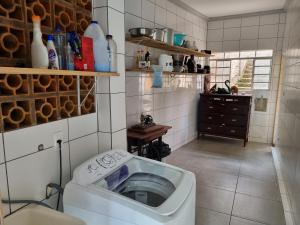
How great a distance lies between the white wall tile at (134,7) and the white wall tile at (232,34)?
89.5 inches

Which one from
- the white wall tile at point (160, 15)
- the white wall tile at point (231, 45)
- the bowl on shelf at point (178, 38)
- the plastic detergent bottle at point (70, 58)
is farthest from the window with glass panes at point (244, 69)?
the plastic detergent bottle at point (70, 58)

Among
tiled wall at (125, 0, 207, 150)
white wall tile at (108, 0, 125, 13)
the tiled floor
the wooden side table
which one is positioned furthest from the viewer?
tiled wall at (125, 0, 207, 150)

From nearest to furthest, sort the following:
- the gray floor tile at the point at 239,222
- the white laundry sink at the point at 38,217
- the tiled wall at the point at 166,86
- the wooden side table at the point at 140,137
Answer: the white laundry sink at the point at 38,217 < the gray floor tile at the point at 239,222 < the wooden side table at the point at 140,137 < the tiled wall at the point at 166,86

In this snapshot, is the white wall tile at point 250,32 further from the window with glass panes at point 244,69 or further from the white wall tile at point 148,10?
the white wall tile at point 148,10

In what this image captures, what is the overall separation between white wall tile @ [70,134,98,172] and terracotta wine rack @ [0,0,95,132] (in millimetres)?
196

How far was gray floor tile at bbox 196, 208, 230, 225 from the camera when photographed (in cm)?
191

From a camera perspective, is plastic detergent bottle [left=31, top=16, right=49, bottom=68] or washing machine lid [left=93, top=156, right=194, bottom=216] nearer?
plastic detergent bottle [left=31, top=16, right=49, bottom=68]

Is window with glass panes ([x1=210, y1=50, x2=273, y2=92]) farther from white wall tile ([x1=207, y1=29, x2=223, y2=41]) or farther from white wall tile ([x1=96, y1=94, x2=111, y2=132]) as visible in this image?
white wall tile ([x1=96, y1=94, x2=111, y2=132])

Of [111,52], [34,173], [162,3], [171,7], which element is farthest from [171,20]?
[34,173]

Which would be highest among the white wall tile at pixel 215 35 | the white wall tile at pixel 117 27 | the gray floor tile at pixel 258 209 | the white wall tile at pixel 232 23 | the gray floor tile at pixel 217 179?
the white wall tile at pixel 232 23

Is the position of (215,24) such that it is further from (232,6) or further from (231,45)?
Answer: (232,6)

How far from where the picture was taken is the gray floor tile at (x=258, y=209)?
6.40ft

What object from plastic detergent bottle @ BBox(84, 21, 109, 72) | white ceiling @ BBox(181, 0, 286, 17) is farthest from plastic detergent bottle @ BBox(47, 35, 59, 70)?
white ceiling @ BBox(181, 0, 286, 17)

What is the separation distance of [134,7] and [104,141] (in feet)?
5.23
